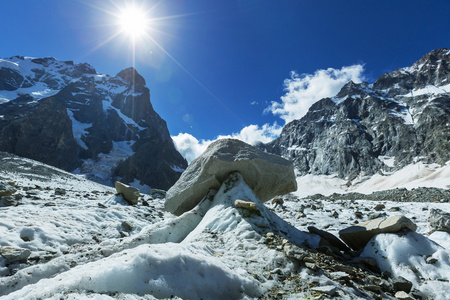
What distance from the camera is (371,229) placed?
6.64 metres

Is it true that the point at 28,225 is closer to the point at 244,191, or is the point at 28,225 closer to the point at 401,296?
the point at 244,191

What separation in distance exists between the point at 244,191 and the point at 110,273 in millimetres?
5753

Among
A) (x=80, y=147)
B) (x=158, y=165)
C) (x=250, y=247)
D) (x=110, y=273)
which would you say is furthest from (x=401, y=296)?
(x=80, y=147)

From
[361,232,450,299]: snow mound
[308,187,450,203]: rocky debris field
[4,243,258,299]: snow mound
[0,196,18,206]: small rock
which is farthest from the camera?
[308,187,450,203]: rocky debris field

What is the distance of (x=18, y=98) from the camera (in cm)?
12606

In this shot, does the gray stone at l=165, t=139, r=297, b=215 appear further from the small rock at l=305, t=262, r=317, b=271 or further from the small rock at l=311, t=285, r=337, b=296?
the small rock at l=311, t=285, r=337, b=296

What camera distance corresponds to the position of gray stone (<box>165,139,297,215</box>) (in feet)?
31.1

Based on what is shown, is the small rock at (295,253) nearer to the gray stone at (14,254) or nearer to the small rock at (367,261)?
the small rock at (367,261)

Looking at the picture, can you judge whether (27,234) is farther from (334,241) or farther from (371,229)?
(371,229)

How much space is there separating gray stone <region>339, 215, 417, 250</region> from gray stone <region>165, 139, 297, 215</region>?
11.8ft

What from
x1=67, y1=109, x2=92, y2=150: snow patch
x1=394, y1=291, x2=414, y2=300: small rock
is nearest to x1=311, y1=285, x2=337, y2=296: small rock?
x1=394, y1=291, x2=414, y2=300: small rock

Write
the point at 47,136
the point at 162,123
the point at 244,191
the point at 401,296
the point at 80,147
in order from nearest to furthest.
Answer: the point at 401,296 < the point at 244,191 < the point at 47,136 < the point at 80,147 < the point at 162,123

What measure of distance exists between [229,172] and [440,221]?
751 cm

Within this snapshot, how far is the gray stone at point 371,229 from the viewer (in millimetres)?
6250
